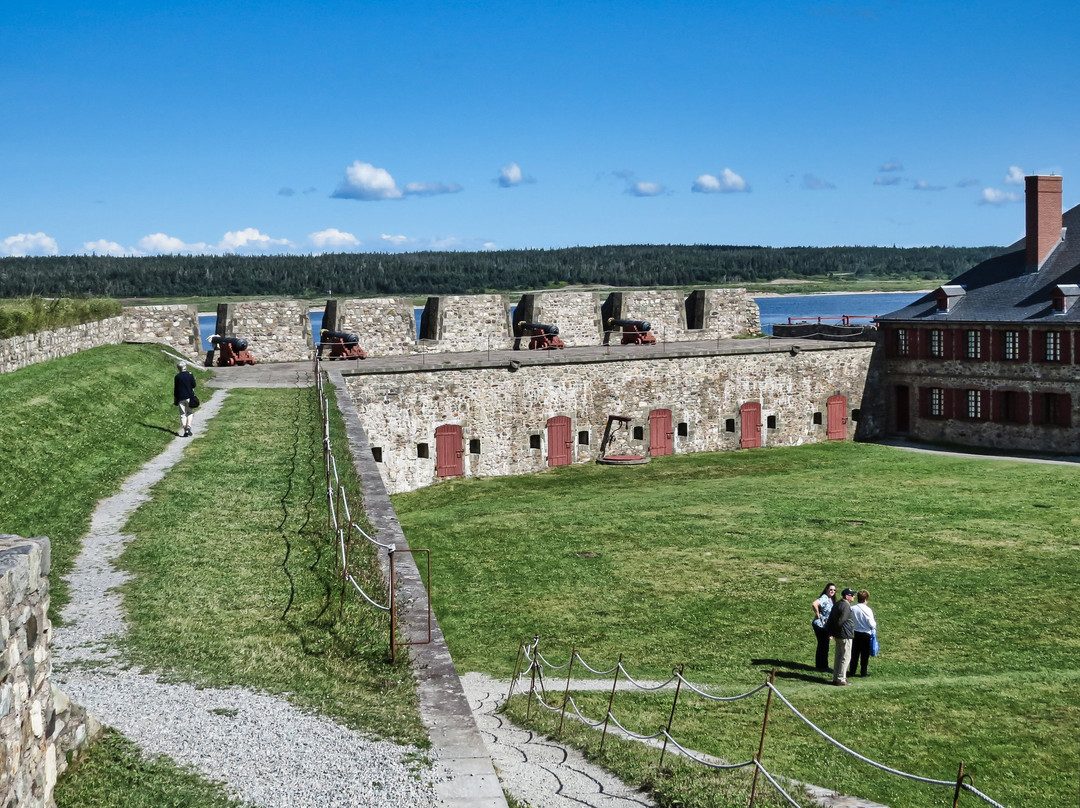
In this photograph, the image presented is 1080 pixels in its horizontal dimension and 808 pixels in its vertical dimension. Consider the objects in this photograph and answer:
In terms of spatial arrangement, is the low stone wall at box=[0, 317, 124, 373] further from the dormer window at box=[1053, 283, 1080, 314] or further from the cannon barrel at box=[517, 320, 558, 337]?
the dormer window at box=[1053, 283, 1080, 314]

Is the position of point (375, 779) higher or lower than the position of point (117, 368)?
lower

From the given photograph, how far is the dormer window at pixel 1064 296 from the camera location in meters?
30.2

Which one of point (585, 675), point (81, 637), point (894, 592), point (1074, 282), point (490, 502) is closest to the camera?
point (81, 637)

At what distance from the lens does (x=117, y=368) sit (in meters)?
21.9

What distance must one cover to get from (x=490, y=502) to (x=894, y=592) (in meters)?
9.97

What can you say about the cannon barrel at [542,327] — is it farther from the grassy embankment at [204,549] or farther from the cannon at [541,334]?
the grassy embankment at [204,549]

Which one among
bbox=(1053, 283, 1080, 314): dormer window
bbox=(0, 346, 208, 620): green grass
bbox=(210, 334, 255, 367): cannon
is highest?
bbox=(1053, 283, 1080, 314): dormer window

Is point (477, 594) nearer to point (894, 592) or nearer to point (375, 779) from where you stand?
point (894, 592)

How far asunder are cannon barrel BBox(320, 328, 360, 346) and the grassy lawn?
5.04m

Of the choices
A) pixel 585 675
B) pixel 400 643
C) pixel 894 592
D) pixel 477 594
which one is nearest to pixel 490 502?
pixel 477 594

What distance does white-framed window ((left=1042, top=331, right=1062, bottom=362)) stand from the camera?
99.9 feet

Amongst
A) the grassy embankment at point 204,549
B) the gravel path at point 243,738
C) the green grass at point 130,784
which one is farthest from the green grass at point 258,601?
the green grass at point 130,784

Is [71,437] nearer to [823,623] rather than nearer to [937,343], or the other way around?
[823,623]

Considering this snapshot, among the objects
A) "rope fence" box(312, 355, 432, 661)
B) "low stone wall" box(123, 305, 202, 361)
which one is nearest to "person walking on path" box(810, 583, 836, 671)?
"rope fence" box(312, 355, 432, 661)
